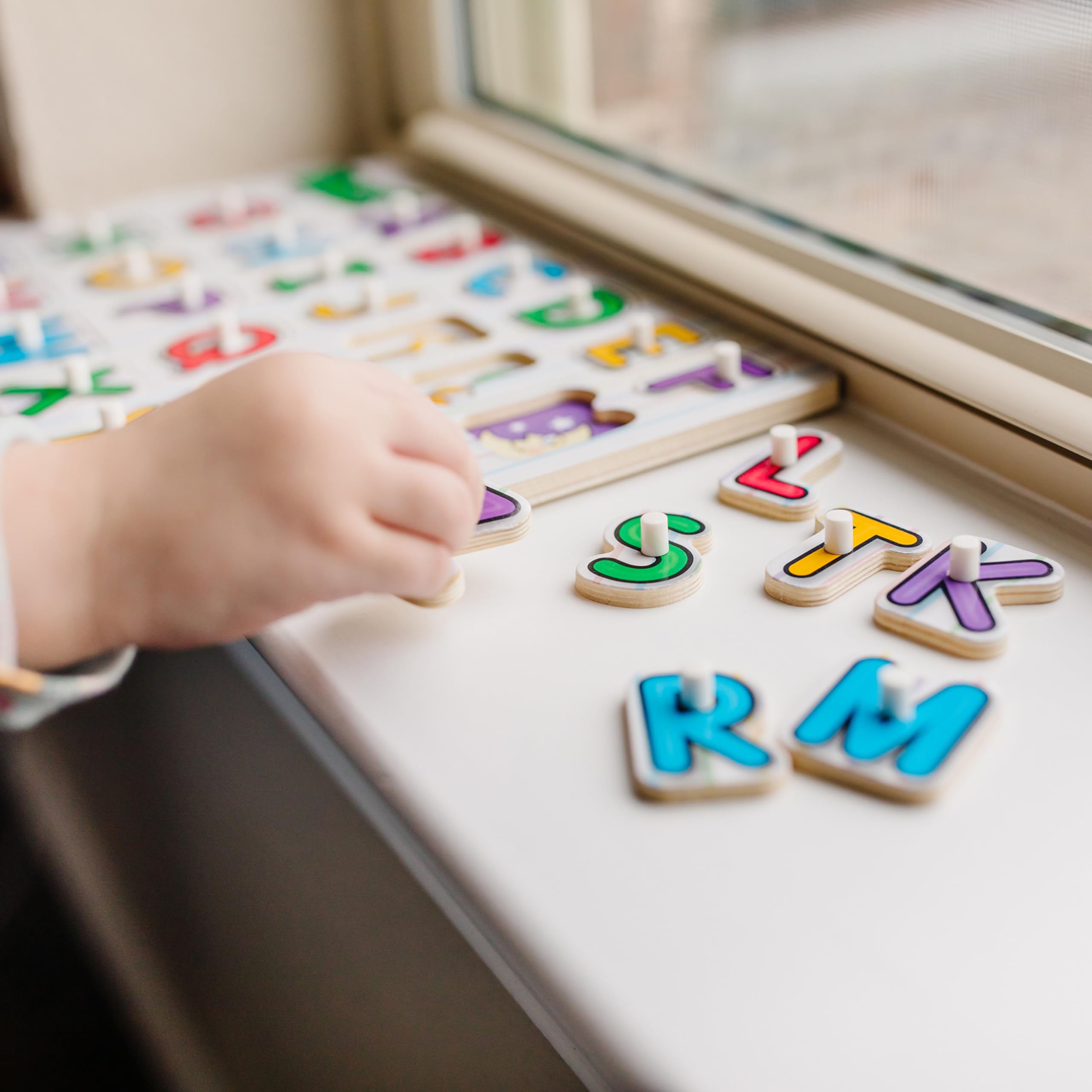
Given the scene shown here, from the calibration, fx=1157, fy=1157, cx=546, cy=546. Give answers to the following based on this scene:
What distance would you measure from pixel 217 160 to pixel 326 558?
0.69m

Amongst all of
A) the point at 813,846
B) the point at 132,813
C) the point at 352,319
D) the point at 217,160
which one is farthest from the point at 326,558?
the point at 217,160

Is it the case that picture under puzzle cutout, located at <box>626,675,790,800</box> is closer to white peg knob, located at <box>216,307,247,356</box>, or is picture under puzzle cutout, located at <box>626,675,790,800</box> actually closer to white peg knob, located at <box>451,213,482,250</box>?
white peg knob, located at <box>216,307,247,356</box>

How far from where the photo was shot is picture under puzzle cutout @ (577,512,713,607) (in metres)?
Result: 0.43

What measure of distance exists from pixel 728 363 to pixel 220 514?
29 cm

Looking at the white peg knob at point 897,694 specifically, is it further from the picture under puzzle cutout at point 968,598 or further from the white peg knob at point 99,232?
the white peg knob at point 99,232

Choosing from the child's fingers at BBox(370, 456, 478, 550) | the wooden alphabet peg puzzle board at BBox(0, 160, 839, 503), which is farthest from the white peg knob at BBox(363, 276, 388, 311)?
the child's fingers at BBox(370, 456, 478, 550)

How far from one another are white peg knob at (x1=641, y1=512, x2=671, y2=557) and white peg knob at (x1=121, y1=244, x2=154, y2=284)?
0.44 m

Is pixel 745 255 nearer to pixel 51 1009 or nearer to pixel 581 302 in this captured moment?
pixel 581 302

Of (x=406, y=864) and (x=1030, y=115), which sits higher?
(x=1030, y=115)

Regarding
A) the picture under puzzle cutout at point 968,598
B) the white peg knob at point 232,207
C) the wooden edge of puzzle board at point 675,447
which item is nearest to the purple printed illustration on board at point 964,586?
the picture under puzzle cutout at point 968,598

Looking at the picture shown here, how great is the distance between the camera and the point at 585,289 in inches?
25.9

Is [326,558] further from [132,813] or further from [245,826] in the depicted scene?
[132,813]

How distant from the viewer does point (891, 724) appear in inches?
13.9

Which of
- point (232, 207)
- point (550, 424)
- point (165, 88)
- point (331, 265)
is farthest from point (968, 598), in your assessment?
point (165, 88)
